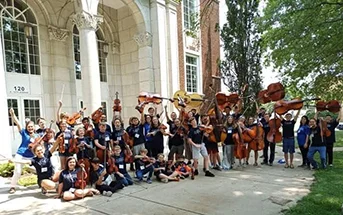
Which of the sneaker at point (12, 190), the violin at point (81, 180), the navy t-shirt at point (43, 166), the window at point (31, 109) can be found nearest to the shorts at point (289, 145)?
the violin at point (81, 180)

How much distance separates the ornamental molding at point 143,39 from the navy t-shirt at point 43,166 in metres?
8.29

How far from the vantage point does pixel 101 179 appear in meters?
5.79

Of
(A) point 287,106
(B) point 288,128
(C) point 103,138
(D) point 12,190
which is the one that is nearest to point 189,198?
(C) point 103,138

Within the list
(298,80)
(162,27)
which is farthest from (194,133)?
(162,27)

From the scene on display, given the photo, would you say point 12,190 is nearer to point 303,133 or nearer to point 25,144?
point 25,144

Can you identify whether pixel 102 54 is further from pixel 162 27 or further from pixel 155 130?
pixel 155 130

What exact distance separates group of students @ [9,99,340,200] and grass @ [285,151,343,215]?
1.00 meters

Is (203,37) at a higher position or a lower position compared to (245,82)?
higher

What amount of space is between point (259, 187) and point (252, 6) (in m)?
12.2

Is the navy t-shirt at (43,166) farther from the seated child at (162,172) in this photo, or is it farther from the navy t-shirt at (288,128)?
the navy t-shirt at (288,128)

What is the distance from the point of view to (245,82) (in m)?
15.8

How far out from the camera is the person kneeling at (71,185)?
5.32 m

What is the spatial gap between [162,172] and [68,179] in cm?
214

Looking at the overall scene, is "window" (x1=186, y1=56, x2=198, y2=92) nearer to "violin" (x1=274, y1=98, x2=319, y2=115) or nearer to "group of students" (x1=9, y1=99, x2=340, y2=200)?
"group of students" (x1=9, y1=99, x2=340, y2=200)
